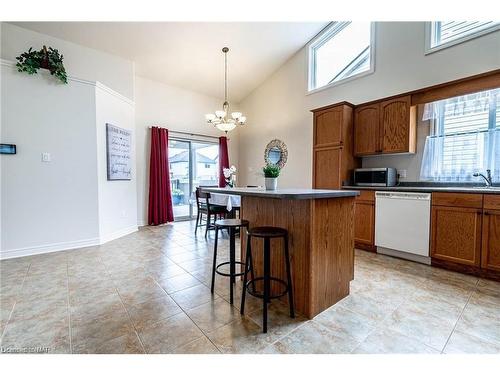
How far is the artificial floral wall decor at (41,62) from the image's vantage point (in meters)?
3.03

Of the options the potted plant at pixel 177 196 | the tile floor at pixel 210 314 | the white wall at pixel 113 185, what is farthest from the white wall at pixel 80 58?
the tile floor at pixel 210 314

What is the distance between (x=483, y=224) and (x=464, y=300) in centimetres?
90

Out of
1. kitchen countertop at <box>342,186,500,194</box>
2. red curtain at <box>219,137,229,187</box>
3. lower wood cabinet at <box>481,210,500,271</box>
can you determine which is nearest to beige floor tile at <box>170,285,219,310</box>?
kitchen countertop at <box>342,186,500,194</box>

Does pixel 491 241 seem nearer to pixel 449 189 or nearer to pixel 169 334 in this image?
pixel 449 189

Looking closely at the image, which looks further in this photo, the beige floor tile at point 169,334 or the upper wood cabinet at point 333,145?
the upper wood cabinet at point 333,145

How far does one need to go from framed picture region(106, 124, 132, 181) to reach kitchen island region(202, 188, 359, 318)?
116 inches

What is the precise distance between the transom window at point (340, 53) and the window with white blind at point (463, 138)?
137 centimetres

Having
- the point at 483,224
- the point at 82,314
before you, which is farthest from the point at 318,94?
the point at 82,314

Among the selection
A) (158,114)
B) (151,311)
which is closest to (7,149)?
(158,114)

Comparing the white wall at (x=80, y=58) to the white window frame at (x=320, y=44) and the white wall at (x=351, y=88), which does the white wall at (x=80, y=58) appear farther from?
the white window frame at (x=320, y=44)

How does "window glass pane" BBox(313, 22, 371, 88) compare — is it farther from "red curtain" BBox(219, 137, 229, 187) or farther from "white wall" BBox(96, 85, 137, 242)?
"white wall" BBox(96, 85, 137, 242)

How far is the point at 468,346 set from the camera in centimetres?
139
